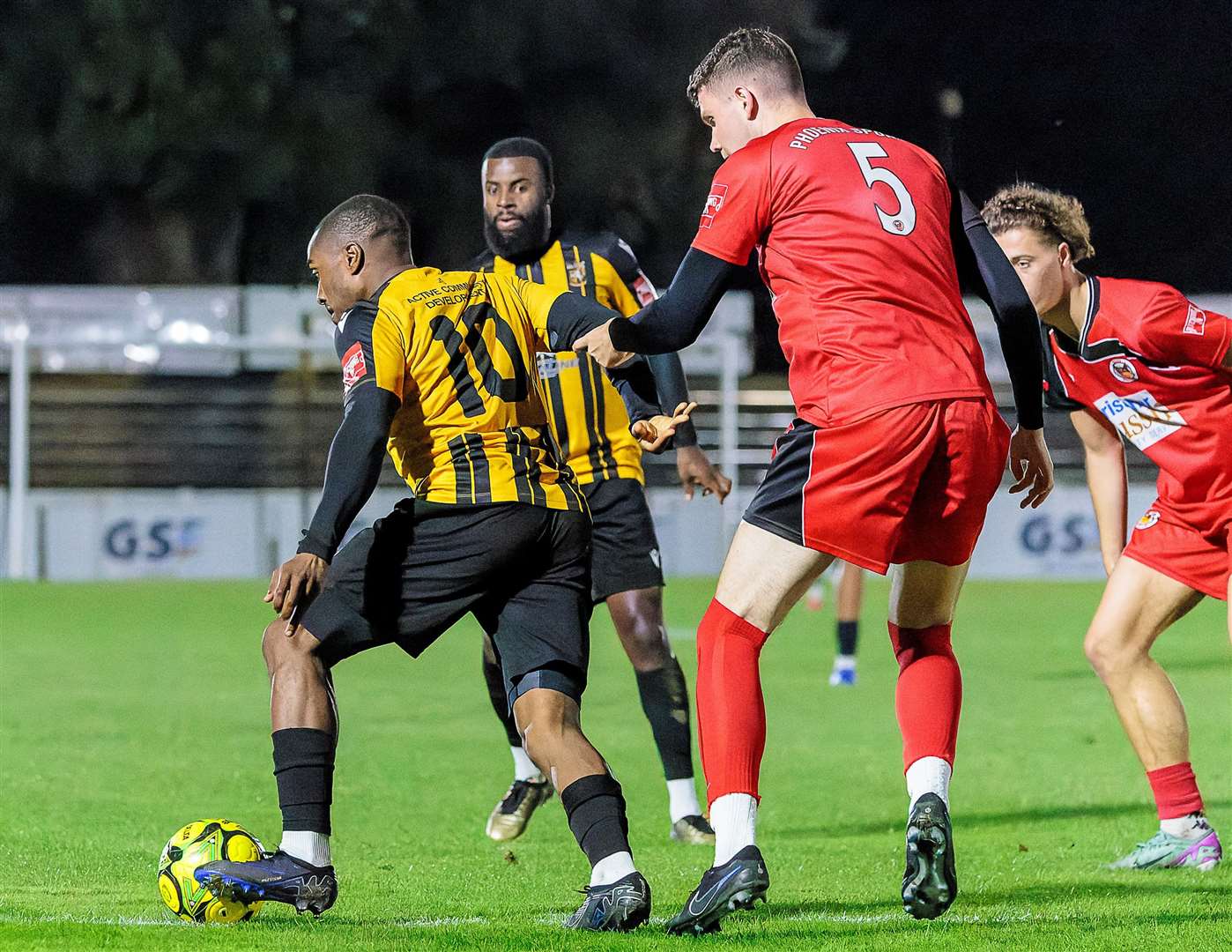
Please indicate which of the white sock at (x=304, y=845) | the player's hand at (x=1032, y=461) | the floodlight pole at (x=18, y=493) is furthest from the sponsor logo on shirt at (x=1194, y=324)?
the floodlight pole at (x=18, y=493)

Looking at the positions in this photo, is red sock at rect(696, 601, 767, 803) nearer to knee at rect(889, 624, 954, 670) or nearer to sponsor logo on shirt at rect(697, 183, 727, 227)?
knee at rect(889, 624, 954, 670)

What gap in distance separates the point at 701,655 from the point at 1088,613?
14203 mm

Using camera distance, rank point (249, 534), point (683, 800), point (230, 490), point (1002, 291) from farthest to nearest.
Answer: point (230, 490), point (249, 534), point (683, 800), point (1002, 291)

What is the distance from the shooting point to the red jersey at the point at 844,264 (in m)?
4.64

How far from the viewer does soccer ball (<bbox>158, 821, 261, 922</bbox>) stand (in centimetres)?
484

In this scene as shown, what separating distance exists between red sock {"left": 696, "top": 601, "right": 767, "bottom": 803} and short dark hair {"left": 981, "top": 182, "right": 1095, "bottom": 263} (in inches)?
71.6

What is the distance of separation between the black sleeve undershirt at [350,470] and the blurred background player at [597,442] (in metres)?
2.16

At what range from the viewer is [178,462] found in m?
28.9

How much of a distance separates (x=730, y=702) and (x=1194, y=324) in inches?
82.1

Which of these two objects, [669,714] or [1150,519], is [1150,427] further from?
[669,714]

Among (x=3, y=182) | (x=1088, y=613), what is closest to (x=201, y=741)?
(x=1088, y=613)

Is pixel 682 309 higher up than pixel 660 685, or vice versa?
pixel 682 309

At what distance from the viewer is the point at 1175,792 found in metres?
6.11

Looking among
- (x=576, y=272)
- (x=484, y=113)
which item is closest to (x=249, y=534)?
(x=484, y=113)
